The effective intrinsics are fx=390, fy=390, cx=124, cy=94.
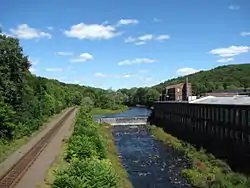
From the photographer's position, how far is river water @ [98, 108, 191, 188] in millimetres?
35938

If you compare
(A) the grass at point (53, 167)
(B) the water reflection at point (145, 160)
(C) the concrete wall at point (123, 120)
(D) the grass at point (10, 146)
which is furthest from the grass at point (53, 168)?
(C) the concrete wall at point (123, 120)

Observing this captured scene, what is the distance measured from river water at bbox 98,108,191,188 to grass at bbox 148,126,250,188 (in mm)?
1041

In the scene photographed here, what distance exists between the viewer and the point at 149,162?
46156mm

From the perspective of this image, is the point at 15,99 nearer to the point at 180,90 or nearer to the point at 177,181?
the point at 177,181

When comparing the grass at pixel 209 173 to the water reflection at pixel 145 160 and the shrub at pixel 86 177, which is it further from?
the shrub at pixel 86 177

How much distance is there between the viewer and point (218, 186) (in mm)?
31219

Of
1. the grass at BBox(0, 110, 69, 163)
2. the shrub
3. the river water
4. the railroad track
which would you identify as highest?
the shrub

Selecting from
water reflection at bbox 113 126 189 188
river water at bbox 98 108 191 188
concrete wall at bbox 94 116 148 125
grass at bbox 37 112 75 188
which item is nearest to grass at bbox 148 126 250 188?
river water at bbox 98 108 191 188

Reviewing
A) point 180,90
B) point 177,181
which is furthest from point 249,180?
point 180,90

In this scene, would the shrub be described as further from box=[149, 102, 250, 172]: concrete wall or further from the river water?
box=[149, 102, 250, 172]: concrete wall

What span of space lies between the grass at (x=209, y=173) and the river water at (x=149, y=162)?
1.04 m

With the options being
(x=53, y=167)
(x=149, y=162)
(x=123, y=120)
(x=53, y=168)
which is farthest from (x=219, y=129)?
(x=123, y=120)

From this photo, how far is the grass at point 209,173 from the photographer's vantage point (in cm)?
3200

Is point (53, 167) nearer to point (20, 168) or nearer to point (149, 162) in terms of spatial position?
point (20, 168)
